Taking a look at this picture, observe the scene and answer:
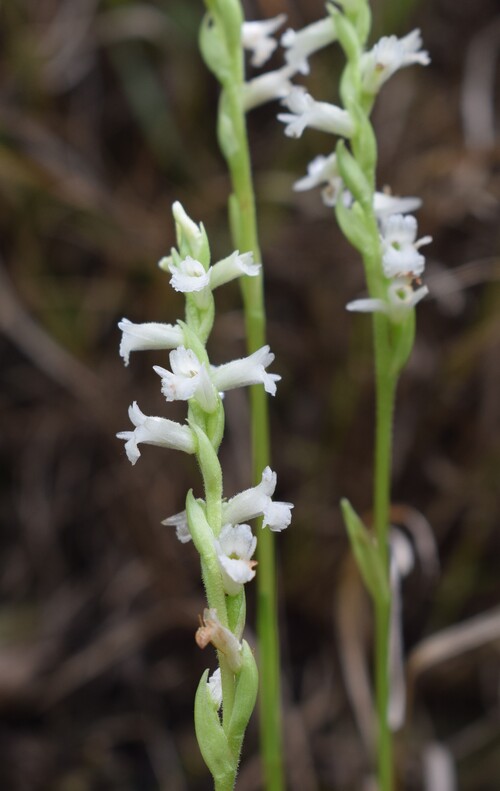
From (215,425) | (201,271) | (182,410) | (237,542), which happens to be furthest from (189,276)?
(182,410)

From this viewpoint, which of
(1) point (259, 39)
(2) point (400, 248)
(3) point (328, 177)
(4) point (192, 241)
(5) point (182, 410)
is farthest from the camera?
(5) point (182, 410)

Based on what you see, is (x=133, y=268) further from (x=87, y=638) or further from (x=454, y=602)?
(x=454, y=602)

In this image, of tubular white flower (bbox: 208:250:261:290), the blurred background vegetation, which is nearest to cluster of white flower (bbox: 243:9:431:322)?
tubular white flower (bbox: 208:250:261:290)

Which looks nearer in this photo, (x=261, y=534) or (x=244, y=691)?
(x=244, y=691)

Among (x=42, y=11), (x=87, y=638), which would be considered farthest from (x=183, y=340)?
(x=42, y=11)

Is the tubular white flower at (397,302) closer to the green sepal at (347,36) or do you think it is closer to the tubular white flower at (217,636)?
the green sepal at (347,36)

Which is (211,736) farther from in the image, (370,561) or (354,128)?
(354,128)

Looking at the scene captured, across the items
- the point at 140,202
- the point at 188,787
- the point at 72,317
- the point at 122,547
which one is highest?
the point at 140,202
